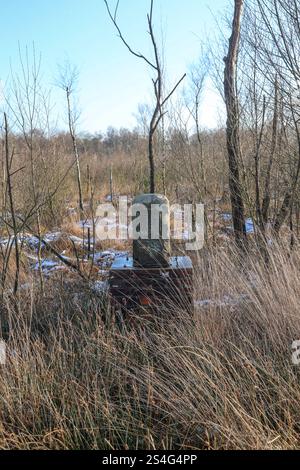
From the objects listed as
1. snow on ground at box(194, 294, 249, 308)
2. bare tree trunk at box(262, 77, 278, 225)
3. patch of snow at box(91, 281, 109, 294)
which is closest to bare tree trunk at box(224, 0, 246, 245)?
bare tree trunk at box(262, 77, 278, 225)

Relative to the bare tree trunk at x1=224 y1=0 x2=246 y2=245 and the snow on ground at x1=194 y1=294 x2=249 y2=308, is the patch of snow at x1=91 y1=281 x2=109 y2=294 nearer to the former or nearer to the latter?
the snow on ground at x1=194 y1=294 x2=249 y2=308

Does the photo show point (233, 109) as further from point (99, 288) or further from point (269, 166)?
point (99, 288)

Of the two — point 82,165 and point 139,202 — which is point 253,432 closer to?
point 139,202

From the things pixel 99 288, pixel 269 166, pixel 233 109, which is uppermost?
pixel 233 109

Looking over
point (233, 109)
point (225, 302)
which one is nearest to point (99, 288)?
point (225, 302)

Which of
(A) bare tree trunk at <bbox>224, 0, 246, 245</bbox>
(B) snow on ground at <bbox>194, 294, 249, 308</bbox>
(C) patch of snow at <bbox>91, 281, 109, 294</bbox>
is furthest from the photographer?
(A) bare tree trunk at <bbox>224, 0, 246, 245</bbox>

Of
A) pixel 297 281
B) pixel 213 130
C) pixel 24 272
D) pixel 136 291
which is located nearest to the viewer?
pixel 136 291

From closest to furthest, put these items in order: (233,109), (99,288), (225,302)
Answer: (225,302) → (99,288) → (233,109)

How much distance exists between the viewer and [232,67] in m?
5.73

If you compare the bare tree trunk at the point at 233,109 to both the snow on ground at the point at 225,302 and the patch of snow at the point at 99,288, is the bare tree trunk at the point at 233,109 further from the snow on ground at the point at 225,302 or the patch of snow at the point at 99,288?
the patch of snow at the point at 99,288

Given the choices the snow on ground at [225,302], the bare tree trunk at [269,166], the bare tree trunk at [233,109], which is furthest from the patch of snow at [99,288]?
the bare tree trunk at [269,166]

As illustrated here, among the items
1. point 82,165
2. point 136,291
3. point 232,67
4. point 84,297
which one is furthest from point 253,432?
point 82,165

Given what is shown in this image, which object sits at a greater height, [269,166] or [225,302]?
[269,166]
